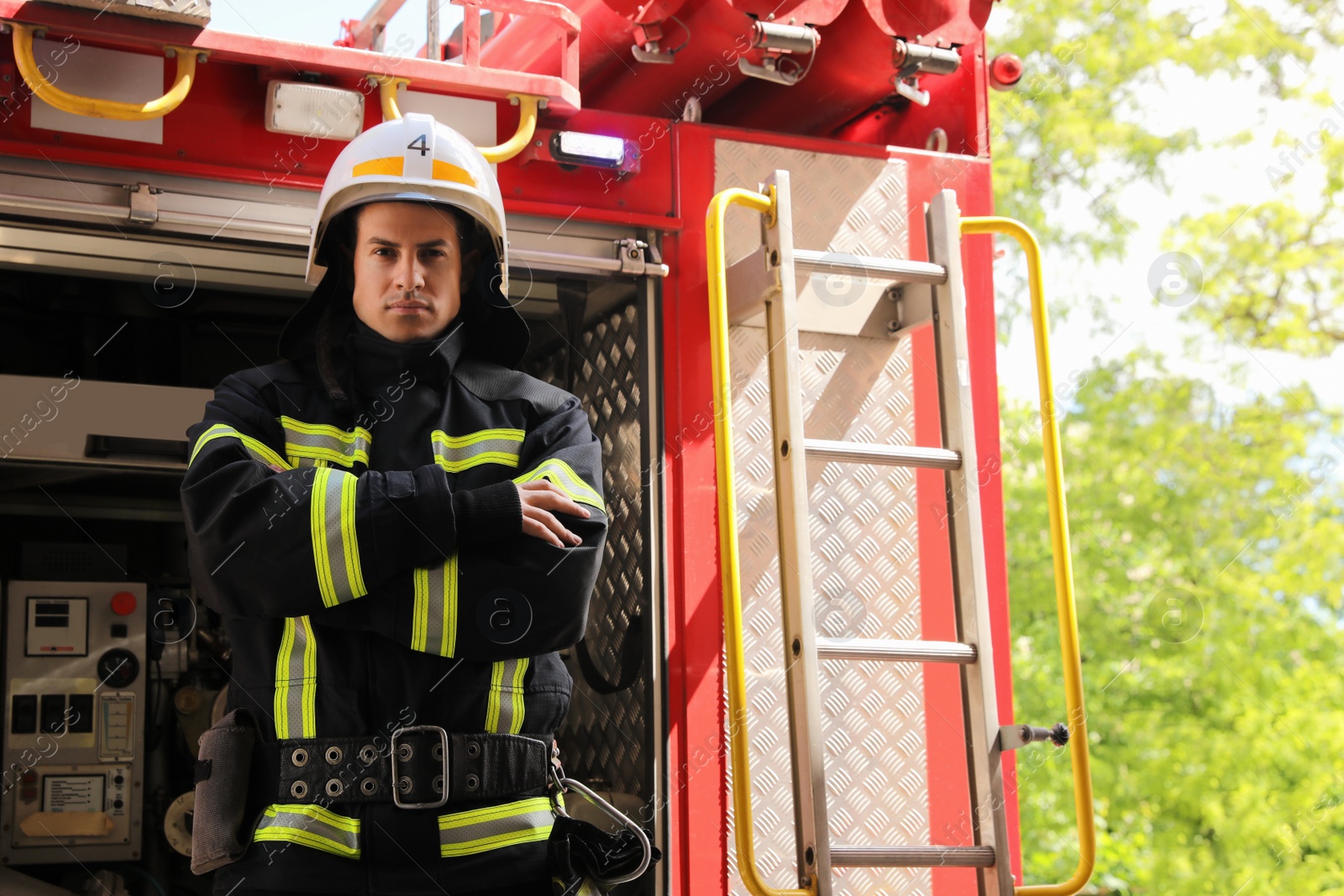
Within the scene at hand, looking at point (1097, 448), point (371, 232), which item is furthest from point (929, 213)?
point (1097, 448)

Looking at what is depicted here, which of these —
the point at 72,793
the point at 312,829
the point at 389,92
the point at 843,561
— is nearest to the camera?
the point at 312,829

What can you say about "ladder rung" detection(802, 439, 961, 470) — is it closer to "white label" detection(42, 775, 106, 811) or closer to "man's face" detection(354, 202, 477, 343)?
"man's face" detection(354, 202, 477, 343)

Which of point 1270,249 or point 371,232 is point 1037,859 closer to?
point 1270,249

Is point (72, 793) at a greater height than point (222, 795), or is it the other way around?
point (222, 795)

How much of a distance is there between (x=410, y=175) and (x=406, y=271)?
10.0 inches

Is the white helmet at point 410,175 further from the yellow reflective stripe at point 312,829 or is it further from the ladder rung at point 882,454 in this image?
the yellow reflective stripe at point 312,829

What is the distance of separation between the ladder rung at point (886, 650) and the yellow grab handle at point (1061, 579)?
280 millimetres

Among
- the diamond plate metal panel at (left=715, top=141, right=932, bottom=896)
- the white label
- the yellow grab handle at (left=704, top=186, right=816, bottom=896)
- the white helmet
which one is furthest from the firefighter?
the white label

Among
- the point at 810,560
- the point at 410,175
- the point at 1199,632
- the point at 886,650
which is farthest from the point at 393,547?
the point at 1199,632

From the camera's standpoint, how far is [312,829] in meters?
2.27

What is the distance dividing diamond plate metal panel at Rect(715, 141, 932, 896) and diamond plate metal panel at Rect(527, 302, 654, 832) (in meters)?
0.29

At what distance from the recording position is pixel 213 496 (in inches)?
92.4

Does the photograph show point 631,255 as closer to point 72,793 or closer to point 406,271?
point 406,271

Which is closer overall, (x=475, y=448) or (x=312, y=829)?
(x=312, y=829)
